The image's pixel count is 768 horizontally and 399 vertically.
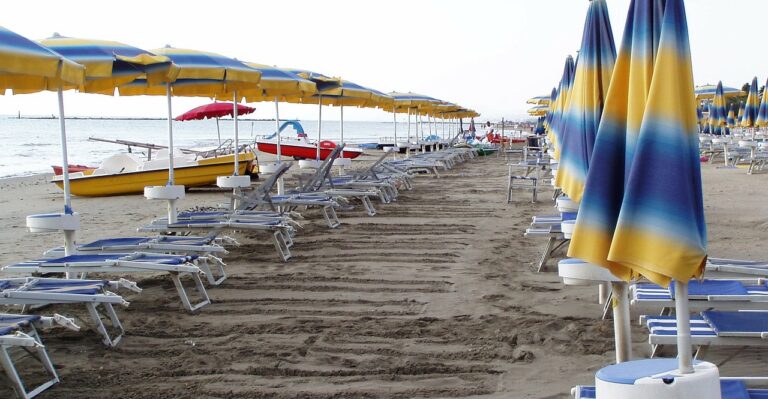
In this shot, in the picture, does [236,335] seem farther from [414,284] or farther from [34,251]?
[34,251]

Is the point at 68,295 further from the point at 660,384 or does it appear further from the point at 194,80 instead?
the point at 194,80

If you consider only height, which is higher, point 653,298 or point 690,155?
point 690,155

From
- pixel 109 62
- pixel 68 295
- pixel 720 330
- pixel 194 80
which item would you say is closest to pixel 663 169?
pixel 720 330

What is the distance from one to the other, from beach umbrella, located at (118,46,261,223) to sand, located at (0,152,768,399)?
4.47 feet

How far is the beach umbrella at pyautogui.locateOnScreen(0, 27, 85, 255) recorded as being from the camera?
15.3 ft

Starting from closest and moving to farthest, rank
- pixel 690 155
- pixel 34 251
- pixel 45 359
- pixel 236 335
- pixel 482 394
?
pixel 690 155
pixel 482 394
pixel 45 359
pixel 236 335
pixel 34 251

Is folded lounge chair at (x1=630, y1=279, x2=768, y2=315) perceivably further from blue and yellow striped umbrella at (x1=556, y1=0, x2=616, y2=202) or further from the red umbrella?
the red umbrella

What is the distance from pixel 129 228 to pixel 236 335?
5910 millimetres

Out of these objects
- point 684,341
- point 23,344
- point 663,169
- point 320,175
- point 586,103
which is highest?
point 586,103

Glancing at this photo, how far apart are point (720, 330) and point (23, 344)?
10.8ft

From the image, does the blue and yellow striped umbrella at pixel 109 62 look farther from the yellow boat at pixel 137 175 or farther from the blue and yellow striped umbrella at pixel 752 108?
the blue and yellow striped umbrella at pixel 752 108

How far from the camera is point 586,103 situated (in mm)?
4828

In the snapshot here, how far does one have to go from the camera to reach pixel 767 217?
31.3 ft

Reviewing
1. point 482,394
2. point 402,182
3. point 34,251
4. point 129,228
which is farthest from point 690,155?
point 402,182
